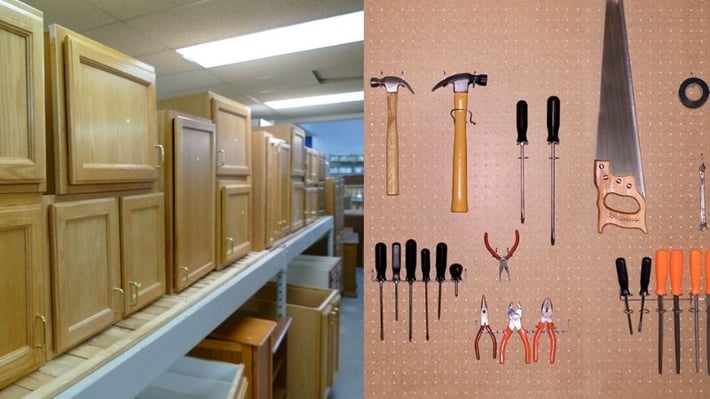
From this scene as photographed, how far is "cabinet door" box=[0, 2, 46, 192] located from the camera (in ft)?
2.46

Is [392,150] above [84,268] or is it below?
above

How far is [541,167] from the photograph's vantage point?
958mm

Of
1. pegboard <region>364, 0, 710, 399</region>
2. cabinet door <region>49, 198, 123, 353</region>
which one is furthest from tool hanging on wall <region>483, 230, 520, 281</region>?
cabinet door <region>49, 198, 123, 353</region>

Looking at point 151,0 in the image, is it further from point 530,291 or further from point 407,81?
point 530,291

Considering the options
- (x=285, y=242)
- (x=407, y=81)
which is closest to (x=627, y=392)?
(x=407, y=81)

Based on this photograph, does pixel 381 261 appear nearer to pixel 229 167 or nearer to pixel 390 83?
pixel 390 83

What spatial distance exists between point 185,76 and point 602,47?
3.61 meters

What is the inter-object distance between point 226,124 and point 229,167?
7.7 inches

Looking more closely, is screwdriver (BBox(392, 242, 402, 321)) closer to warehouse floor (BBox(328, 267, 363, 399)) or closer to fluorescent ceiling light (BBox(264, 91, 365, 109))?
warehouse floor (BBox(328, 267, 363, 399))

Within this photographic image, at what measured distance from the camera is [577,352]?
38.3 inches

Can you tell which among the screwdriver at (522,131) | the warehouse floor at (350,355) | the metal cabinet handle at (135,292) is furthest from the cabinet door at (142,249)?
the warehouse floor at (350,355)

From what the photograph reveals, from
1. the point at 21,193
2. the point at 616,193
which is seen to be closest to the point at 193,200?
the point at 21,193

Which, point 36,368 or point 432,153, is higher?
point 432,153

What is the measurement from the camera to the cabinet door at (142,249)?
1.12 m
